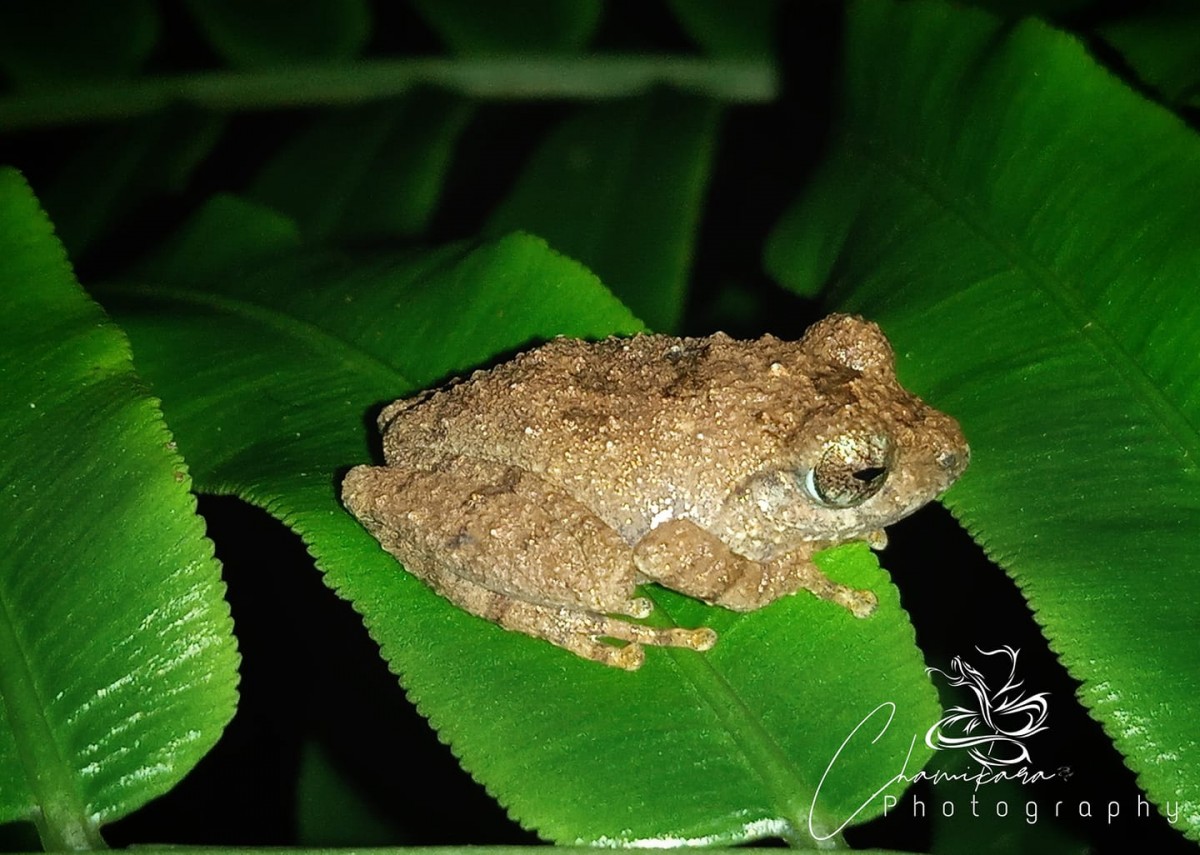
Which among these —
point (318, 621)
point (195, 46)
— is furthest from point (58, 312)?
point (195, 46)

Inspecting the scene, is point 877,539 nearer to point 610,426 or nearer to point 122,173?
point 610,426

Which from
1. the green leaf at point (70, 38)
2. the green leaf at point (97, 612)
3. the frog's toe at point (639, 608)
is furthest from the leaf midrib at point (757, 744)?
the green leaf at point (70, 38)

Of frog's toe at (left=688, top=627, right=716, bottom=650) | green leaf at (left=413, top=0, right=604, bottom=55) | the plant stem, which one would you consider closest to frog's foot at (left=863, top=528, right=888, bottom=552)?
frog's toe at (left=688, top=627, right=716, bottom=650)

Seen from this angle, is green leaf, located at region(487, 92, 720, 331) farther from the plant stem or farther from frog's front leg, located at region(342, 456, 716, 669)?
frog's front leg, located at region(342, 456, 716, 669)

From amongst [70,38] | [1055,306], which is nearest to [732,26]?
[1055,306]

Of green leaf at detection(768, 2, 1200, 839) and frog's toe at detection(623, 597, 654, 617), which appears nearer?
green leaf at detection(768, 2, 1200, 839)

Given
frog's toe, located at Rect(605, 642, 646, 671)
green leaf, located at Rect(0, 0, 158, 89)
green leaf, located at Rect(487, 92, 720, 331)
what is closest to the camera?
frog's toe, located at Rect(605, 642, 646, 671)
